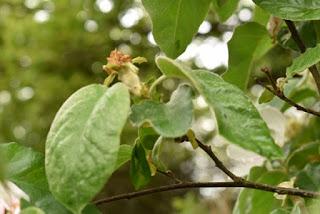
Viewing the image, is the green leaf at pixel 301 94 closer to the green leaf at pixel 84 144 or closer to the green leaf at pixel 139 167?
the green leaf at pixel 139 167

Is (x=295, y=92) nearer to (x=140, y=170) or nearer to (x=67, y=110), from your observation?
(x=140, y=170)

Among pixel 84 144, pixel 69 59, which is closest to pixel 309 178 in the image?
pixel 84 144

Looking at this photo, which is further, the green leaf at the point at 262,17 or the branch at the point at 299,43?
the green leaf at the point at 262,17

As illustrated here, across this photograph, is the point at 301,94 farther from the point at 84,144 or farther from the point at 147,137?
the point at 84,144

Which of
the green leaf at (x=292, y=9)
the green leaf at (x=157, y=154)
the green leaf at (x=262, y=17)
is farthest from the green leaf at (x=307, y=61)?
the green leaf at (x=262, y=17)

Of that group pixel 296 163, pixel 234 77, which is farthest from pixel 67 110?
pixel 296 163
